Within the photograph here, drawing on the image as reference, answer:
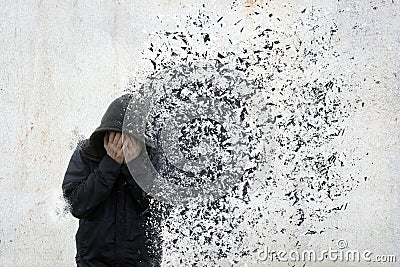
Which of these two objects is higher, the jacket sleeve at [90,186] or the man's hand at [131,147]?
the man's hand at [131,147]

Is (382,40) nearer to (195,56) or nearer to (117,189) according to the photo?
(195,56)

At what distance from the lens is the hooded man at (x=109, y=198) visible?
2164 millimetres

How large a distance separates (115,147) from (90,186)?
0.14 m

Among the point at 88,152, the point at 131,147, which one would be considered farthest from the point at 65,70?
the point at 131,147

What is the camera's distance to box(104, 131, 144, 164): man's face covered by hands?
216 cm

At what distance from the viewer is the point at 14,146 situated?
338 centimetres

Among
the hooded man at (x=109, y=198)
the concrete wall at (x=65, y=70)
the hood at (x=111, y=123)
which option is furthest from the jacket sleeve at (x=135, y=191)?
the concrete wall at (x=65, y=70)

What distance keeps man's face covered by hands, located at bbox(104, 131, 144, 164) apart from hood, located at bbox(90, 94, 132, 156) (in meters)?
0.02

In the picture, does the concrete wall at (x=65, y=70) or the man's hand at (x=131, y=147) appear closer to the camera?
the man's hand at (x=131, y=147)

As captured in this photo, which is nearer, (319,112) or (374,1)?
(319,112)

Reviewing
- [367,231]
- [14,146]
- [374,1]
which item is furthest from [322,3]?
[14,146]

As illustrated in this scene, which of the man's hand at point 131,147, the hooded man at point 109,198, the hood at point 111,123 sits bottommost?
the hooded man at point 109,198

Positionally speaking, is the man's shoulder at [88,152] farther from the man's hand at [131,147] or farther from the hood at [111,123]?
the man's hand at [131,147]

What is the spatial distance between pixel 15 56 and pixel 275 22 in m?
1.23
